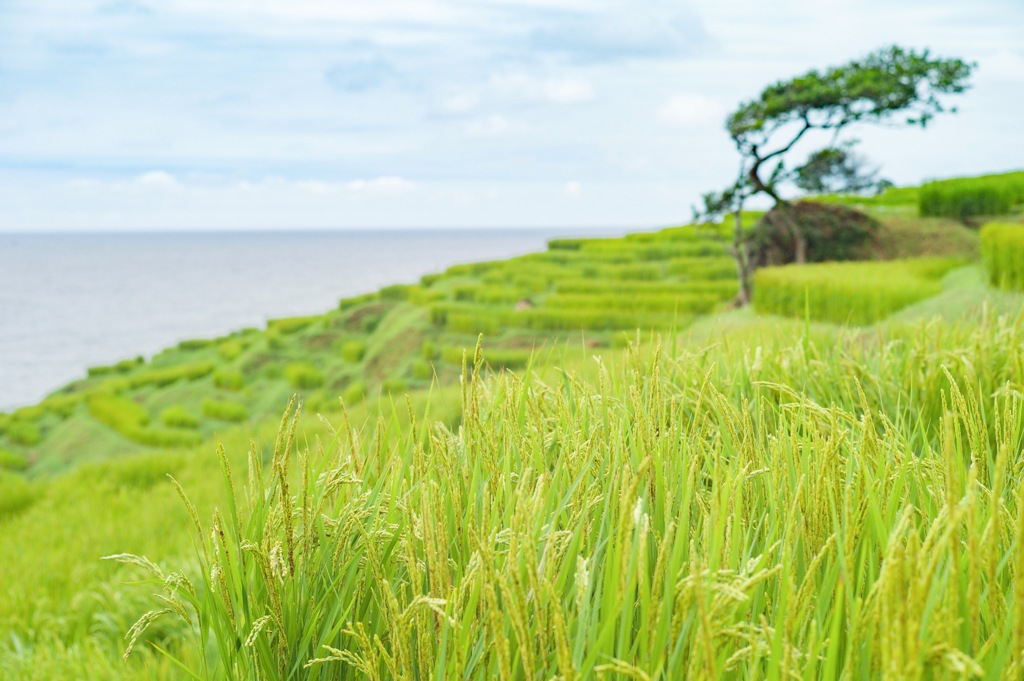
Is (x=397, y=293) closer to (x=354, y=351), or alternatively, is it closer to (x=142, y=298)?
(x=354, y=351)

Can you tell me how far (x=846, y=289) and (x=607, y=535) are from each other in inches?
541

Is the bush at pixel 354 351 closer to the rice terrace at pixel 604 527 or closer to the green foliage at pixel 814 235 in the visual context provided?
the rice terrace at pixel 604 527

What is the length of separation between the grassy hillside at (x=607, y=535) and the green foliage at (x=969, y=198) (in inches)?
761

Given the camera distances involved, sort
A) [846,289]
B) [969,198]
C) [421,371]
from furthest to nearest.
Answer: [969,198]
[421,371]
[846,289]

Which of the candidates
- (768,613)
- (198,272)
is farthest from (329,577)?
(198,272)

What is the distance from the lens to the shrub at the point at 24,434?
1972 cm

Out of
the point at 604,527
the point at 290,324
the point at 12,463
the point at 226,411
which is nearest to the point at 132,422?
the point at 226,411

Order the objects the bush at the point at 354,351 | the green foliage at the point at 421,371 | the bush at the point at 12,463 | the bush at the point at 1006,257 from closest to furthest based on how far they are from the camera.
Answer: the bush at the point at 1006,257 → the bush at the point at 12,463 → the green foliage at the point at 421,371 → the bush at the point at 354,351

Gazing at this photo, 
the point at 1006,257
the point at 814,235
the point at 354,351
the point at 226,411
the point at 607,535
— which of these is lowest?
the point at 226,411

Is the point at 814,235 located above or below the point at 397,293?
above

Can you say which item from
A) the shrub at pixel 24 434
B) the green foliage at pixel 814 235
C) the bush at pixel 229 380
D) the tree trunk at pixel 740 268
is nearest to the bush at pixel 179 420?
the bush at pixel 229 380

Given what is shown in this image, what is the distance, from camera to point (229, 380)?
2127 centimetres

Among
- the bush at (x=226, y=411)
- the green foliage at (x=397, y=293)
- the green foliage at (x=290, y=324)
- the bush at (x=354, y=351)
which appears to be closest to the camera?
the bush at (x=226, y=411)

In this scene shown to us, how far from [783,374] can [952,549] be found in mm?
2697
